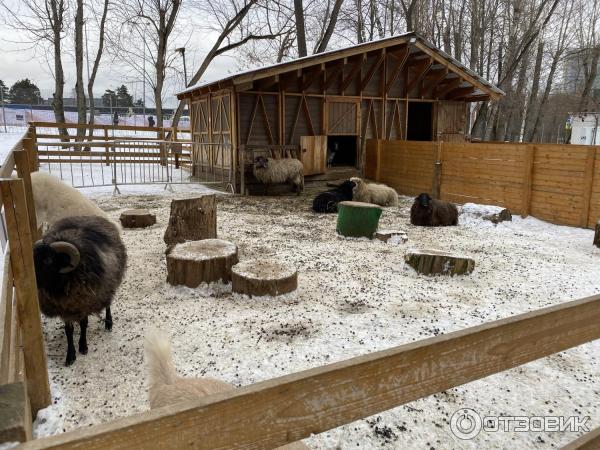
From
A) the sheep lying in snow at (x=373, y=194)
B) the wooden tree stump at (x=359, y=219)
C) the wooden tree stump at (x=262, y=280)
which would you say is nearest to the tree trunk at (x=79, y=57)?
the sheep lying in snow at (x=373, y=194)

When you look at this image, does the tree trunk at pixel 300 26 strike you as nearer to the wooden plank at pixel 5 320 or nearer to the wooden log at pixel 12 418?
the wooden plank at pixel 5 320

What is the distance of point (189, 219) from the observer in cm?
626

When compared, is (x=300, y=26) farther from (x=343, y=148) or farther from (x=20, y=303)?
(x=20, y=303)

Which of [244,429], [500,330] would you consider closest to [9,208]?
[244,429]

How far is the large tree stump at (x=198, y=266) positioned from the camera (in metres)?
4.85

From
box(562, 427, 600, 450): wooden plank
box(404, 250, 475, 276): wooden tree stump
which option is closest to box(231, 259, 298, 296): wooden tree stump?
box(404, 250, 475, 276): wooden tree stump

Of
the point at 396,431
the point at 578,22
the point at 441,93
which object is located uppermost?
the point at 578,22

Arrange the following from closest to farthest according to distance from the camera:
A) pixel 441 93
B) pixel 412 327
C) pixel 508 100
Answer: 1. pixel 412 327
2. pixel 441 93
3. pixel 508 100

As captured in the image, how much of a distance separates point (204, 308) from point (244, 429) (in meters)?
3.59

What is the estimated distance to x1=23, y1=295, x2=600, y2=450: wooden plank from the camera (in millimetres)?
901

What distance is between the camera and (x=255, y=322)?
162 inches

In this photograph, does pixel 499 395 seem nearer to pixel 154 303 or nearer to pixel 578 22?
pixel 154 303

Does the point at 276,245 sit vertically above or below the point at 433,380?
below

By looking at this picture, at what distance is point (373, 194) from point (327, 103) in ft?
15.8
